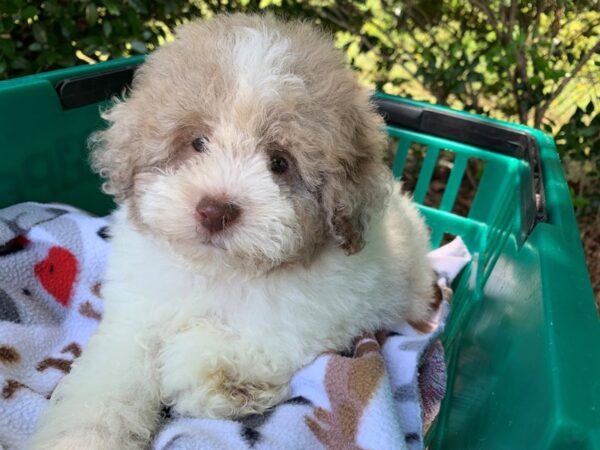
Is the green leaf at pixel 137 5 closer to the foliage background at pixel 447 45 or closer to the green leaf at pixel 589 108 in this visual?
the foliage background at pixel 447 45

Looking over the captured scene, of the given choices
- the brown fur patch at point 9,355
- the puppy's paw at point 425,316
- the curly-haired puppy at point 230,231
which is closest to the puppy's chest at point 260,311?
the curly-haired puppy at point 230,231

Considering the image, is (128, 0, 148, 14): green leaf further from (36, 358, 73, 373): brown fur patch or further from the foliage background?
Answer: (36, 358, 73, 373): brown fur patch

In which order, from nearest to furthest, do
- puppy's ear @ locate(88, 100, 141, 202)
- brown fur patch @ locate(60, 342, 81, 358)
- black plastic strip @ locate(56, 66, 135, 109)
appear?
puppy's ear @ locate(88, 100, 141, 202)
brown fur patch @ locate(60, 342, 81, 358)
black plastic strip @ locate(56, 66, 135, 109)

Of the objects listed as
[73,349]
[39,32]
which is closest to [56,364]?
[73,349]

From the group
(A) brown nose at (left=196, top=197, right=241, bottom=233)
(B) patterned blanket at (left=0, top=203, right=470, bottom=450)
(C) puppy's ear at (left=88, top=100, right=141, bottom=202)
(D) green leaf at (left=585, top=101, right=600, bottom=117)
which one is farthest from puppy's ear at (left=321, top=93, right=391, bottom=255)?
(D) green leaf at (left=585, top=101, right=600, bottom=117)

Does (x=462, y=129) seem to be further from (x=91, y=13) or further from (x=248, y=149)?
(x=91, y=13)

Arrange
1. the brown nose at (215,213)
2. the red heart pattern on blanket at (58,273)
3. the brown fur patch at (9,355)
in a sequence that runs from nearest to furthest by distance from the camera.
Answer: the brown nose at (215,213) → the brown fur patch at (9,355) → the red heart pattern on blanket at (58,273)
